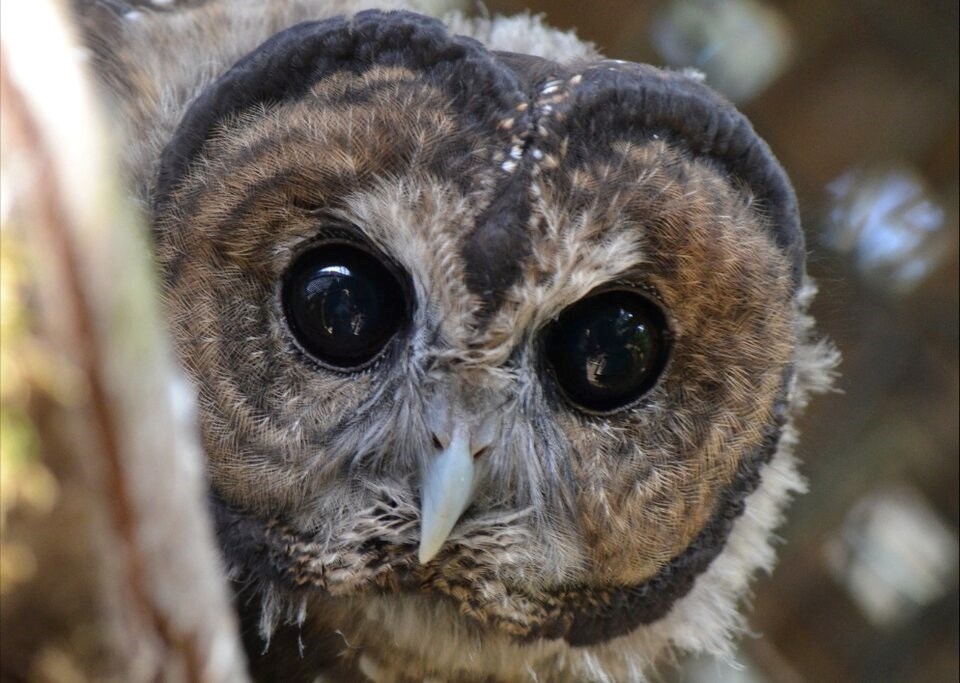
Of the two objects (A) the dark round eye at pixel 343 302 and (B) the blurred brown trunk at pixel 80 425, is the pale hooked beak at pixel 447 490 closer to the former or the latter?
(A) the dark round eye at pixel 343 302

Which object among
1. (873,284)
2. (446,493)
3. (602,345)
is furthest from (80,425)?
(873,284)

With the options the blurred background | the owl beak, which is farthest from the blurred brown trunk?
the blurred background

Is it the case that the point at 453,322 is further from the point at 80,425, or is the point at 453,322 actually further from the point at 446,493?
the point at 80,425

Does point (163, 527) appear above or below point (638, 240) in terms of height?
below

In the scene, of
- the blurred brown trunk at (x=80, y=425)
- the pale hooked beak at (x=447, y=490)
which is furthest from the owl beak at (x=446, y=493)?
the blurred brown trunk at (x=80, y=425)

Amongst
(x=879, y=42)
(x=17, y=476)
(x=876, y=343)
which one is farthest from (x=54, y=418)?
(x=879, y=42)

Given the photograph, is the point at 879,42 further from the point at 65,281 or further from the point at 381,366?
the point at 65,281

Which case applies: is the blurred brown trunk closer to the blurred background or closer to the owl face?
the owl face
